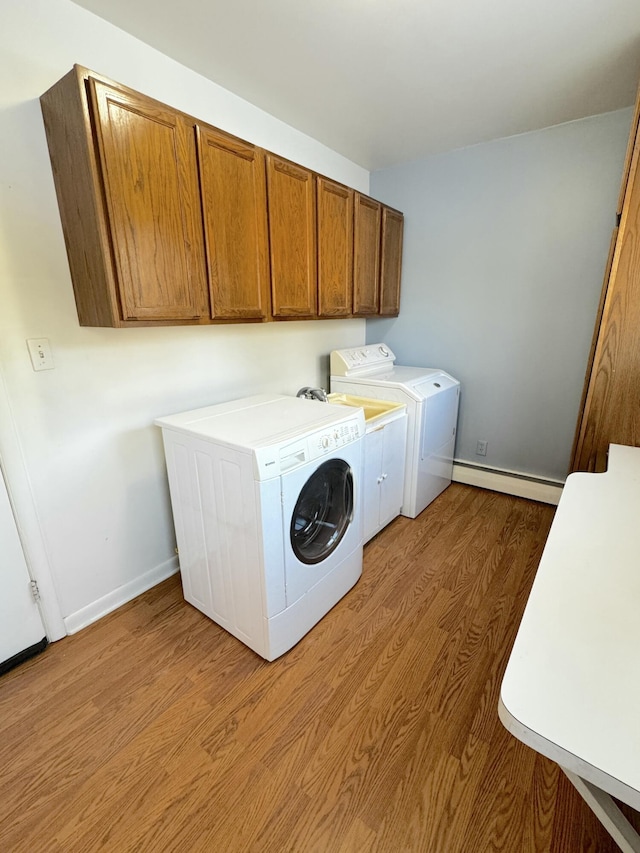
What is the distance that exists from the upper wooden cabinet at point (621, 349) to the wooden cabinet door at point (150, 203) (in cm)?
181

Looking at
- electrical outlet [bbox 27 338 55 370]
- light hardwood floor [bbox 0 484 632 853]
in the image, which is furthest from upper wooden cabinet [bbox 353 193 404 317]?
light hardwood floor [bbox 0 484 632 853]

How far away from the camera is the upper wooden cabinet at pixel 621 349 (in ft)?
5.21

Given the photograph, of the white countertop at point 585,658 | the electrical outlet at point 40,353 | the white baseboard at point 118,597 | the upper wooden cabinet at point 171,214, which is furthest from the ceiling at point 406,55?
the white baseboard at point 118,597

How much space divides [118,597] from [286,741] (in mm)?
1085

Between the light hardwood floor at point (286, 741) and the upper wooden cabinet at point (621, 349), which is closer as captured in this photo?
the light hardwood floor at point (286, 741)

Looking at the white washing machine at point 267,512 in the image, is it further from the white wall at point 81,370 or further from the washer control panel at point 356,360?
the washer control panel at point 356,360

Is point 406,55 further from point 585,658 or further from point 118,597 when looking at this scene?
point 118,597

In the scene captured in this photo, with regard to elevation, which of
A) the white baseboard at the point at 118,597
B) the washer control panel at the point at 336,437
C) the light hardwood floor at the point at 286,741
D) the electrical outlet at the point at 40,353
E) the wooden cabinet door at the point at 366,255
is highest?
the wooden cabinet door at the point at 366,255

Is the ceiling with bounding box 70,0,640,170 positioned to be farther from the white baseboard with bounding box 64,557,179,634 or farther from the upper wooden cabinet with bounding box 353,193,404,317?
the white baseboard with bounding box 64,557,179,634

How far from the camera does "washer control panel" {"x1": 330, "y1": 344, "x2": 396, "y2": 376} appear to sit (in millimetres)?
2734

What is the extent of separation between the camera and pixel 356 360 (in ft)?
9.17

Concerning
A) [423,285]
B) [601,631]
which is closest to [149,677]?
[601,631]

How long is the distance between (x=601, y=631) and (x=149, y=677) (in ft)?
5.19

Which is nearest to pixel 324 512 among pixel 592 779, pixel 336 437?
pixel 336 437
